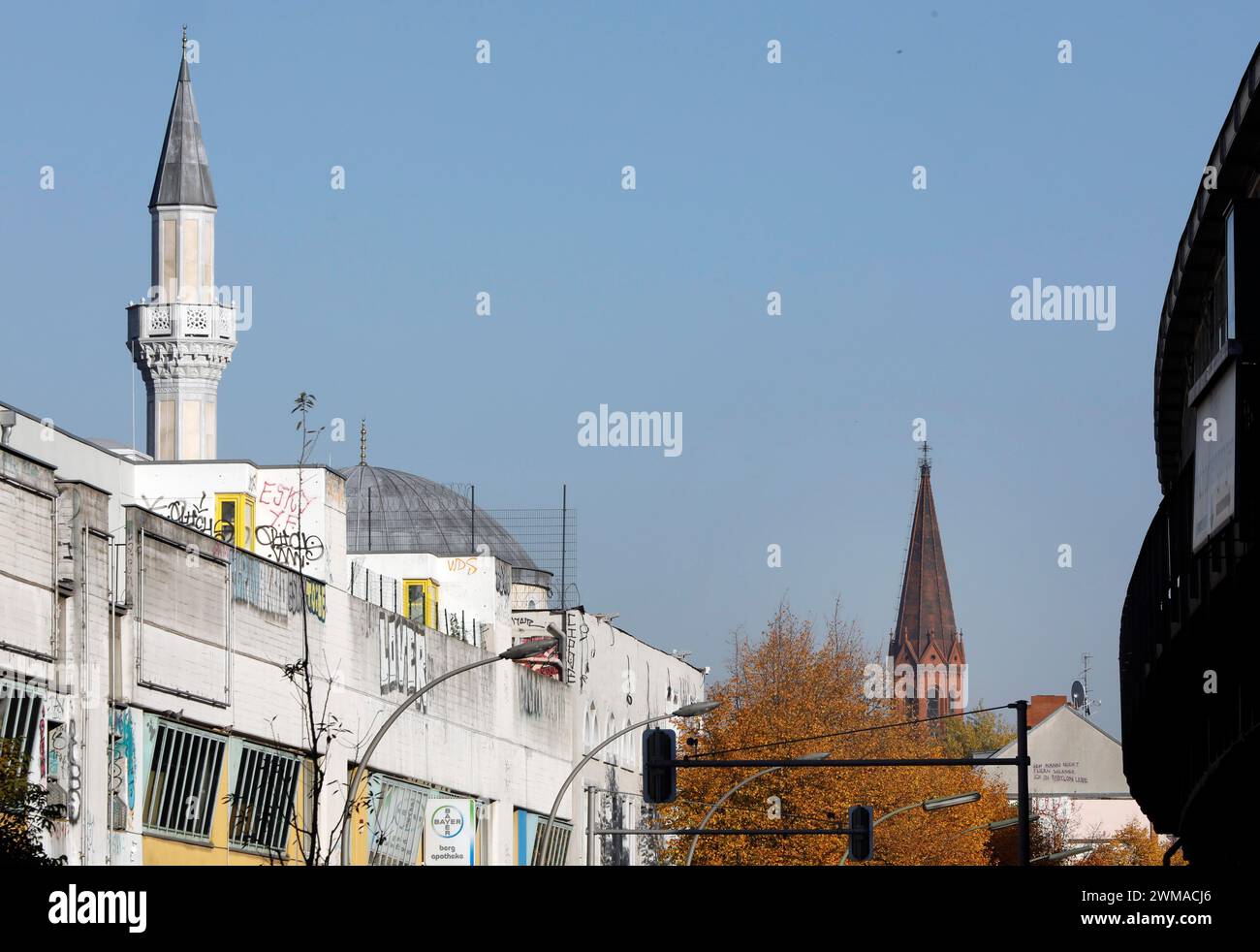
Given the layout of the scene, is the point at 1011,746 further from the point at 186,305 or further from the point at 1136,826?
the point at 186,305

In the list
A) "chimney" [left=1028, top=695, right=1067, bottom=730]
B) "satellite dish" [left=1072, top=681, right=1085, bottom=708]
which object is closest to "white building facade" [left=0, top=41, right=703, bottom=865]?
"chimney" [left=1028, top=695, right=1067, bottom=730]

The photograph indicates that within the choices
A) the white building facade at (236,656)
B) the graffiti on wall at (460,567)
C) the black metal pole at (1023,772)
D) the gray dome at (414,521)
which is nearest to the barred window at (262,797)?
the white building facade at (236,656)

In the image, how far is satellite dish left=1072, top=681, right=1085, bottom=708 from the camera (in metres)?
180

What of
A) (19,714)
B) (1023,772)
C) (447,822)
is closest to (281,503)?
(447,822)

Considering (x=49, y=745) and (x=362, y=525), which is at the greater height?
(x=362, y=525)

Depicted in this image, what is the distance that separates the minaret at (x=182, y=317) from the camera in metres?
81.3

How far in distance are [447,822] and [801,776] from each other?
16.9 meters

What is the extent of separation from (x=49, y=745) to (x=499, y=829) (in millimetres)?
27783

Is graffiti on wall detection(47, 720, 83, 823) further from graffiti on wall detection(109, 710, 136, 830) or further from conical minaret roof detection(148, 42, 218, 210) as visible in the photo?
conical minaret roof detection(148, 42, 218, 210)

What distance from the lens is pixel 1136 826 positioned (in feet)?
413

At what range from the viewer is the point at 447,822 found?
200 ft

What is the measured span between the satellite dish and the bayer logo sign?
122670mm

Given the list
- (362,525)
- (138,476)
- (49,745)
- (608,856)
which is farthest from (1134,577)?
(362,525)
